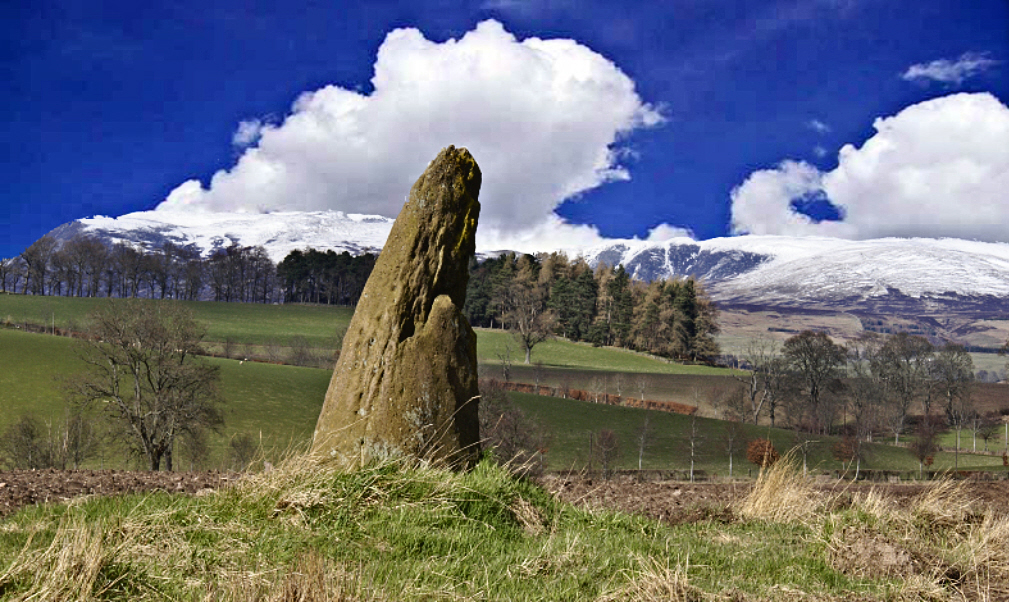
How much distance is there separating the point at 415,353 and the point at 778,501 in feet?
18.1

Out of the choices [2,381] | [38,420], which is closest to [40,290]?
[2,381]

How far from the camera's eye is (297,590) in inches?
142

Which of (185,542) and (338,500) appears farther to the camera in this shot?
(338,500)

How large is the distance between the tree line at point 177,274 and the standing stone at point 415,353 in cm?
11428

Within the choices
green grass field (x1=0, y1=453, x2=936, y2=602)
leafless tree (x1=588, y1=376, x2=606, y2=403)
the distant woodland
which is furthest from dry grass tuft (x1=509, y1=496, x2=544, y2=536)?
the distant woodland

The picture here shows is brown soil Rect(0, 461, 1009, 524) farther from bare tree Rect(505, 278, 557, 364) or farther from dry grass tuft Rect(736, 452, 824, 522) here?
bare tree Rect(505, 278, 557, 364)

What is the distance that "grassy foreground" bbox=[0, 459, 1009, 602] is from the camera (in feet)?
13.8

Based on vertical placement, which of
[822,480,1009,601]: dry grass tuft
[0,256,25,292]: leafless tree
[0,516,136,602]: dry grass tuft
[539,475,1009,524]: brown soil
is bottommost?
[539,475,1009,524]: brown soil

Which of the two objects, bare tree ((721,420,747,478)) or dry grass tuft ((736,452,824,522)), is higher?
dry grass tuft ((736,452,824,522))

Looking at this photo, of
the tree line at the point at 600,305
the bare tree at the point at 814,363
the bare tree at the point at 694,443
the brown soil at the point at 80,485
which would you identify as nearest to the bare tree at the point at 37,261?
the tree line at the point at 600,305

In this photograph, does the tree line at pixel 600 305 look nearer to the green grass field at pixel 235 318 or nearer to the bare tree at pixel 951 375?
→ the green grass field at pixel 235 318

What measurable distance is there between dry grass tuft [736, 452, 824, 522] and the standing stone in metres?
4.03

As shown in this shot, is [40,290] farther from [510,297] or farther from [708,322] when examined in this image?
[708,322]

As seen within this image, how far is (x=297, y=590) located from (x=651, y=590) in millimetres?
2425
